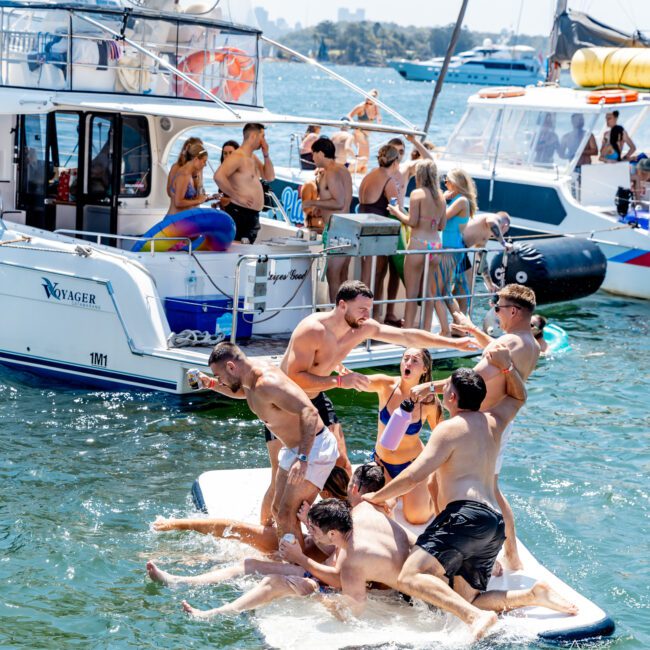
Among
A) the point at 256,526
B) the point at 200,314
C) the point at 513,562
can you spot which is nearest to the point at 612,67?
the point at 200,314

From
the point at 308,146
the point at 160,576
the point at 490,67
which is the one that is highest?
the point at 490,67

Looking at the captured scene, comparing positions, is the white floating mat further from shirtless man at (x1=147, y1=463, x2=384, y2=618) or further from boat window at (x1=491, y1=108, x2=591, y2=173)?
boat window at (x1=491, y1=108, x2=591, y2=173)

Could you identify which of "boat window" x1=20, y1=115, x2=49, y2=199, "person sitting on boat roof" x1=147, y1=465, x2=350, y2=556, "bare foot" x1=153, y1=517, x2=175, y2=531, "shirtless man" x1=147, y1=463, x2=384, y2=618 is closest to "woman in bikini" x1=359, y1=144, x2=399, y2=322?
"boat window" x1=20, y1=115, x2=49, y2=199

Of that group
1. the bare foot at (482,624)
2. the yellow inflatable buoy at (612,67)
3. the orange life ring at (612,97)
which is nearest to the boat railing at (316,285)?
the bare foot at (482,624)

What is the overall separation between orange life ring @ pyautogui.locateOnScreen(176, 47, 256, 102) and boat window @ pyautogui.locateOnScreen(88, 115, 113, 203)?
87cm

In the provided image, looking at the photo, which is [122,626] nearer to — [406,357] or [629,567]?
[406,357]

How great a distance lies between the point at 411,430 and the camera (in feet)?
24.0

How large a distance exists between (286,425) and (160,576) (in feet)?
3.97

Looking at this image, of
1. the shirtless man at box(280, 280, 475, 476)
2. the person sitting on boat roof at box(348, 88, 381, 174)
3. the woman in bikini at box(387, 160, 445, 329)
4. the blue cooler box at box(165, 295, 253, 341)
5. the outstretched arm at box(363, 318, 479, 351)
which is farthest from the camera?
the person sitting on boat roof at box(348, 88, 381, 174)

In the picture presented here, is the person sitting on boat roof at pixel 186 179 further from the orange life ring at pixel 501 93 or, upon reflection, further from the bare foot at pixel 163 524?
the orange life ring at pixel 501 93

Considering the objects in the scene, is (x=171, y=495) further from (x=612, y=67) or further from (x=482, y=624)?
(x=612, y=67)

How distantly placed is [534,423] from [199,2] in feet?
18.2

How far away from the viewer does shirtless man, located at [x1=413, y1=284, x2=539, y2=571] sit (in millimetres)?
6727

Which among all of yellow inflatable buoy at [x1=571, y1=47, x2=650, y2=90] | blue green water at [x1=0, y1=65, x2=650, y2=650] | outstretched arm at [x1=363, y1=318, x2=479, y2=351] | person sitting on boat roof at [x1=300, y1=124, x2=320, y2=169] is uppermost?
yellow inflatable buoy at [x1=571, y1=47, x2=650, y2=90]
